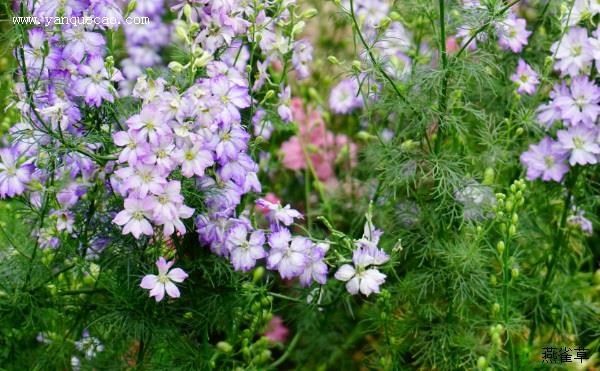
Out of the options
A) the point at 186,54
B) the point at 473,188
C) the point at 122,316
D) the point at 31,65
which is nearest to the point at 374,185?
the point at 473,188

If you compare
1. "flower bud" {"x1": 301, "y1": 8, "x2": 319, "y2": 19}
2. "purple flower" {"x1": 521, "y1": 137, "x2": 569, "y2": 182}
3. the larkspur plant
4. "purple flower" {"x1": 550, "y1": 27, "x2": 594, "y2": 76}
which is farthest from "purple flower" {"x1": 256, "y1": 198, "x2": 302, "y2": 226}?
"purple flower" {"x1": 550, "y1": 27, "x2": 594, "y2": 76}

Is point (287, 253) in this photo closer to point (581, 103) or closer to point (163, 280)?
point (163, 280)

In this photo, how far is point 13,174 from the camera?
169 cm

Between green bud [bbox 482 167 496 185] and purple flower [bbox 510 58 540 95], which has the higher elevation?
purple flower [bbox 510 58 540 95]

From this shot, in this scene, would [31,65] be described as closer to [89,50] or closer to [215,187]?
[89,50]

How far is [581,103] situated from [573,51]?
126mm

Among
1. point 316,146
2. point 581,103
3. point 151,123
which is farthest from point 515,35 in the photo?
point 151,123

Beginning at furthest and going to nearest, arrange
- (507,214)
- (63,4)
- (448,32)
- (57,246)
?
(448,32), (57,246), (507,214), (63,4)

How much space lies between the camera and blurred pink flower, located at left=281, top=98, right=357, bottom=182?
2.62 m

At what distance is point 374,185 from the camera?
2.11 metres

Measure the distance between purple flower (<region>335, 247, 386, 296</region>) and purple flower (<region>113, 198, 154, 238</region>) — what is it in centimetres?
39

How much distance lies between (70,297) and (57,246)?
0.17 meters

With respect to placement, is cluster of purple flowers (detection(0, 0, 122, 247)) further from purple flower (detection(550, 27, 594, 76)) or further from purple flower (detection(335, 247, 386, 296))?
purple flower (detection(550, 27, 594, 76))

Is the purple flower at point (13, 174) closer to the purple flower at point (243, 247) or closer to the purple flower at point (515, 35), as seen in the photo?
the purple flower at point (243, 247)
